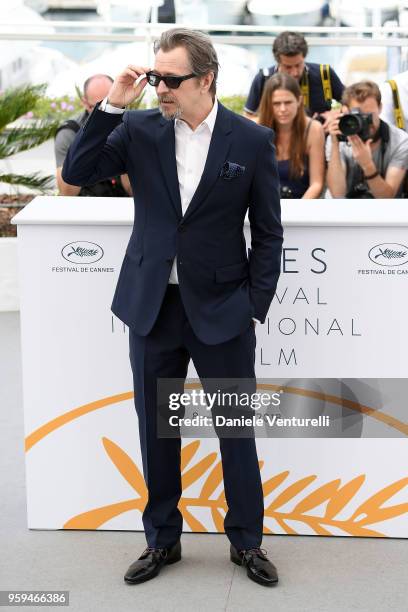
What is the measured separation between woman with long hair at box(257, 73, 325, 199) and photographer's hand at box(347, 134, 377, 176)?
235 millimetres

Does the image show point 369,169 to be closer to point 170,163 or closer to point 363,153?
point 363,153

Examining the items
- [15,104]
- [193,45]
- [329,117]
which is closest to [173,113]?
[193,45]

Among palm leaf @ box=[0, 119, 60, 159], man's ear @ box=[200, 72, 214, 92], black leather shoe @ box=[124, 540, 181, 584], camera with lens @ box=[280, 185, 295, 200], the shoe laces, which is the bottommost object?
black leather shoe @ box=[124, 540, 181, 584]

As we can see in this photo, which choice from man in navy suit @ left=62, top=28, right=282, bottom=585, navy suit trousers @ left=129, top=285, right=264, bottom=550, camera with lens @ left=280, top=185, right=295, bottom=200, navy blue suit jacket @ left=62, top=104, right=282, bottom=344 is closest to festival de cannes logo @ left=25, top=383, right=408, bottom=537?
navy suit trousers @ left=129, top=285, right=264, bottom=550

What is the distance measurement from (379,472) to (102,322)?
3.88 feet

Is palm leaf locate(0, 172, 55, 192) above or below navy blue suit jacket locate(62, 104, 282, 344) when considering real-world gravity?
below

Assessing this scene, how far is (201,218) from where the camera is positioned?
11.1 ft

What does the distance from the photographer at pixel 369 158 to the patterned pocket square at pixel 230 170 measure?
2.24 meters

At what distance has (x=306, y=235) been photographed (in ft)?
12.4

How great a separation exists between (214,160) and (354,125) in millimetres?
2232

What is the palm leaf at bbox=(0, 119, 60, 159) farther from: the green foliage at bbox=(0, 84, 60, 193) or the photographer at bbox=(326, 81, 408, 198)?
the photographer at bbox=(326, 81, 408, 198)

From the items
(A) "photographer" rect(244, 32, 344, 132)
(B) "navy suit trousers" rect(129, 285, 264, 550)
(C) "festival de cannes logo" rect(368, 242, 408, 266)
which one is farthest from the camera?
(A) "photographer" rect(244, 32, 344, 132)

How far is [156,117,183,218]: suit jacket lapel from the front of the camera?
336 cm

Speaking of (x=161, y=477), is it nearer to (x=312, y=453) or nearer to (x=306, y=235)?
(x=312, y=453)
